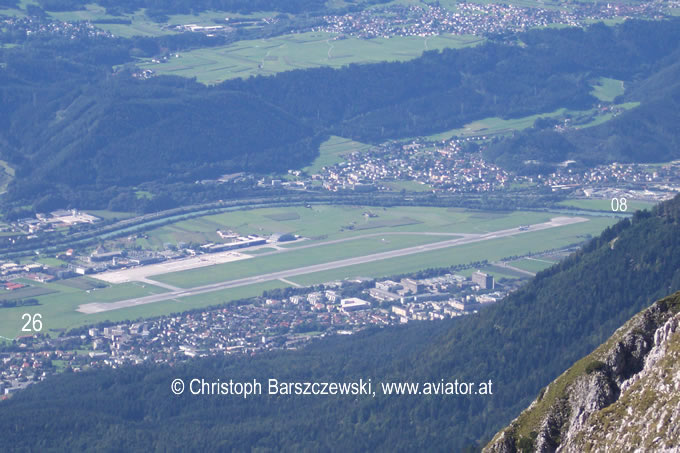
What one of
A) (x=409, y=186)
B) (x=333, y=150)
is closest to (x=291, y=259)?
(x=409, y=186)

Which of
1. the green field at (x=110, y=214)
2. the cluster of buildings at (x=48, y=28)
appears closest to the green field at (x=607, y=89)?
the cluster of buildings at (x=48, y=28)

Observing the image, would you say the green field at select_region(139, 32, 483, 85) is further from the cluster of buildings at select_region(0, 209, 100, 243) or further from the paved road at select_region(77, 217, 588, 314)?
the paved road at select_region(77, 217, 588, 314)

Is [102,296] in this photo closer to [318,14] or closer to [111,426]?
[111,426]

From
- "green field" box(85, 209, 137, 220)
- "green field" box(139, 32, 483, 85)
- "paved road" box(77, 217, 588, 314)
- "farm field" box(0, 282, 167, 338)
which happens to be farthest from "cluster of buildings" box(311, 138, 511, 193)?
"farm field" box(0, 282, 167, 338)

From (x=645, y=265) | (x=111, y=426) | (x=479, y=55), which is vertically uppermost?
(x=479, y=55)

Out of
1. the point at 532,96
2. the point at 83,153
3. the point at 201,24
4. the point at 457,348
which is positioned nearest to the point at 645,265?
the point at 457,348

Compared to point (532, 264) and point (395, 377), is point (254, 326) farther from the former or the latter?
point (532, 264)
